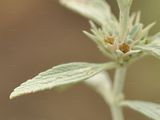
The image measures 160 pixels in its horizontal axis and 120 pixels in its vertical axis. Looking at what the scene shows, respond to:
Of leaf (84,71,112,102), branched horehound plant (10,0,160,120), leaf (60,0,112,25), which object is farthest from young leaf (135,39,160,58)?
leaf (84,71,112,102)

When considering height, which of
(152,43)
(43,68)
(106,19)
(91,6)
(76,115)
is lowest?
(152,43)

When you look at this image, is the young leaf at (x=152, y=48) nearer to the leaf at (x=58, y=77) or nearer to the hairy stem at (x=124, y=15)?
the hairy stem at (x=124, y=15)

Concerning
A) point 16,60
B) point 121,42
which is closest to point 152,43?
point 121,42

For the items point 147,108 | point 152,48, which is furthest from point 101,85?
point 152,48

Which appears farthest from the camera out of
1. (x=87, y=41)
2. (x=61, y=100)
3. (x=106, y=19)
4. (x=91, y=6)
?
(x=87, y=41)

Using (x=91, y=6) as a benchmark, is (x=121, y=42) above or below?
below

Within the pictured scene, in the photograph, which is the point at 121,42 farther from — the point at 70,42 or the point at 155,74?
the point at 70,42

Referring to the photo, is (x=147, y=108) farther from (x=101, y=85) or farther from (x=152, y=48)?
(x=101, y=85)
